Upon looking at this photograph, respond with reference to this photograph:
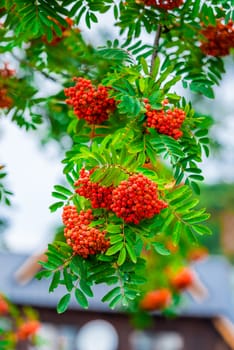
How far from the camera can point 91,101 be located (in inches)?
69.0

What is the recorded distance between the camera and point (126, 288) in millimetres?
1560

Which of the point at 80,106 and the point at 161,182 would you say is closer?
the point at 161,182

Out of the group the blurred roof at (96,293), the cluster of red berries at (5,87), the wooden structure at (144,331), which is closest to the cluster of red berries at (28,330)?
the cluster of red berries at (5,87)

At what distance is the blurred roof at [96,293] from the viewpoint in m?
11.5

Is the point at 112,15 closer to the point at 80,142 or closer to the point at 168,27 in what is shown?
the point at 168,27

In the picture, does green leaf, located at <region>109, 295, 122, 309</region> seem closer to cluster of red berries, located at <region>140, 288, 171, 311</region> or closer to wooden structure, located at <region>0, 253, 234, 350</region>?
cluster of red berries, located at <region>140, 288, 171, 311</region>

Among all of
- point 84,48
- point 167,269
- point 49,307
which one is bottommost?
point 49,307

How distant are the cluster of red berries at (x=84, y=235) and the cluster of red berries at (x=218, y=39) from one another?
88cm

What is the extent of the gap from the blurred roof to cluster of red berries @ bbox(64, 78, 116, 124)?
9071 millimetres

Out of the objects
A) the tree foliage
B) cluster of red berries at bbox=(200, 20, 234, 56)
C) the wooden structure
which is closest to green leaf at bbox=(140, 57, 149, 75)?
the tree foliage

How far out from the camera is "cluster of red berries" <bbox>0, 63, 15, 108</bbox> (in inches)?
93.9

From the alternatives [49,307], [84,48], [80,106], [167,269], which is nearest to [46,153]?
[167,269]

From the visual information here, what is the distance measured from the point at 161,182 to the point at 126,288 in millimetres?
264

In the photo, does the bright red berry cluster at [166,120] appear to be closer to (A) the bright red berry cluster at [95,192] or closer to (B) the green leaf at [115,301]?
(A) the bright red berry cluster at [95,192]
